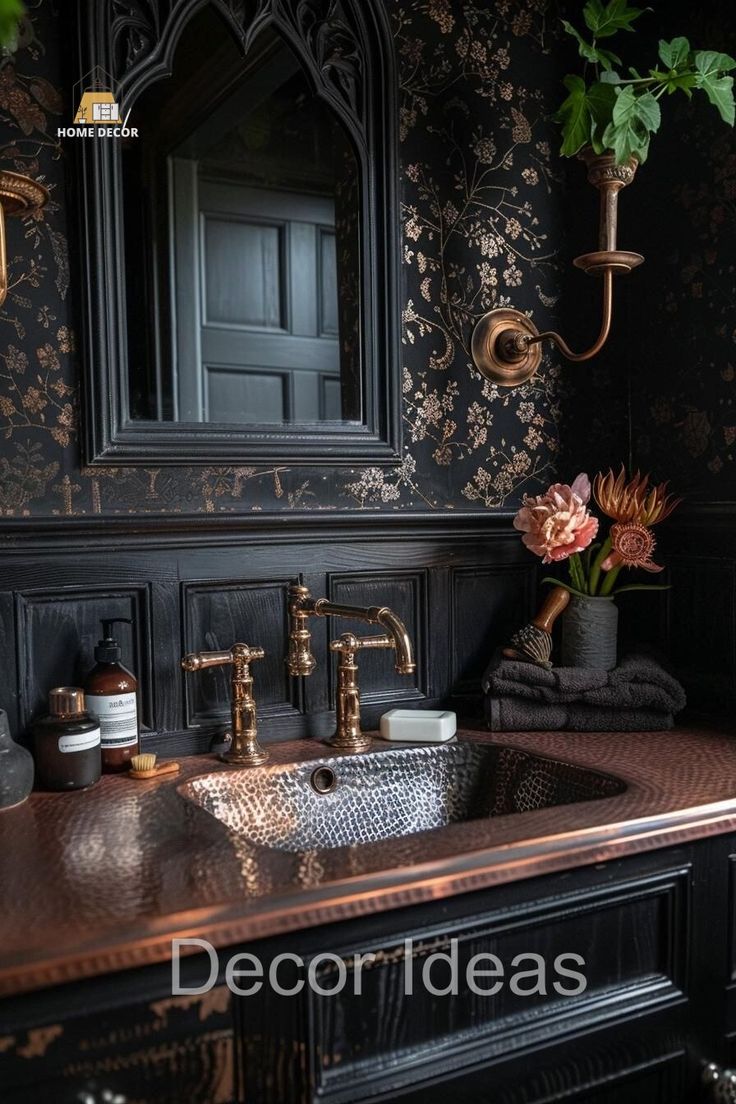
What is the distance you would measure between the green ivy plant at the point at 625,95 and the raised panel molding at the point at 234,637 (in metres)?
0.85

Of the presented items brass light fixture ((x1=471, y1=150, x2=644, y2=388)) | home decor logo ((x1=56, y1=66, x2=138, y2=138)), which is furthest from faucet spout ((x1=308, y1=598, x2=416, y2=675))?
home decor logo ((x1=56, y1=66, x2=138, y2=138))

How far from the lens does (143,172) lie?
4.48 feet

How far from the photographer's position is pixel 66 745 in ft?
3.99

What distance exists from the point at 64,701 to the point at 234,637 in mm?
296

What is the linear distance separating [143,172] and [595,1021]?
49.3 inches

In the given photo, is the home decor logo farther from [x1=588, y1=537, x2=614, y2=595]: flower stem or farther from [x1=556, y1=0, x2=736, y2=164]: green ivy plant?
[x1=588, y1=537, x2=614, y2=595]: flower stem

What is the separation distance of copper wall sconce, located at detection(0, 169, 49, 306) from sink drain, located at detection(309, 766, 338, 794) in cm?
76

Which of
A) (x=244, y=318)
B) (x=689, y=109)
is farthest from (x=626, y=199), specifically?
(x=244, y=318)

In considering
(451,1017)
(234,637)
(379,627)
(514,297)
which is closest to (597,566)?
(379,627)

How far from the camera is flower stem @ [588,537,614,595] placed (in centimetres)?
158

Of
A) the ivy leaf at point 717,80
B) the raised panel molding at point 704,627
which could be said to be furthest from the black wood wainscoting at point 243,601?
the ivy leaf at point 717,80

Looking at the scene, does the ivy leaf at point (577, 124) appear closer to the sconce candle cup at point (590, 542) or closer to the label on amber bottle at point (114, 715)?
the sconce candle cup at point (590, 542)

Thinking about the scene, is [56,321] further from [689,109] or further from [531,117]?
[689,109]

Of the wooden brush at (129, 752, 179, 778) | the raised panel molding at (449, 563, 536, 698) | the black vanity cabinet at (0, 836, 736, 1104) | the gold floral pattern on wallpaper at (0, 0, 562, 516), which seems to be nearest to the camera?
the black vanity cabinet at (0, 836, 736, 1104)
